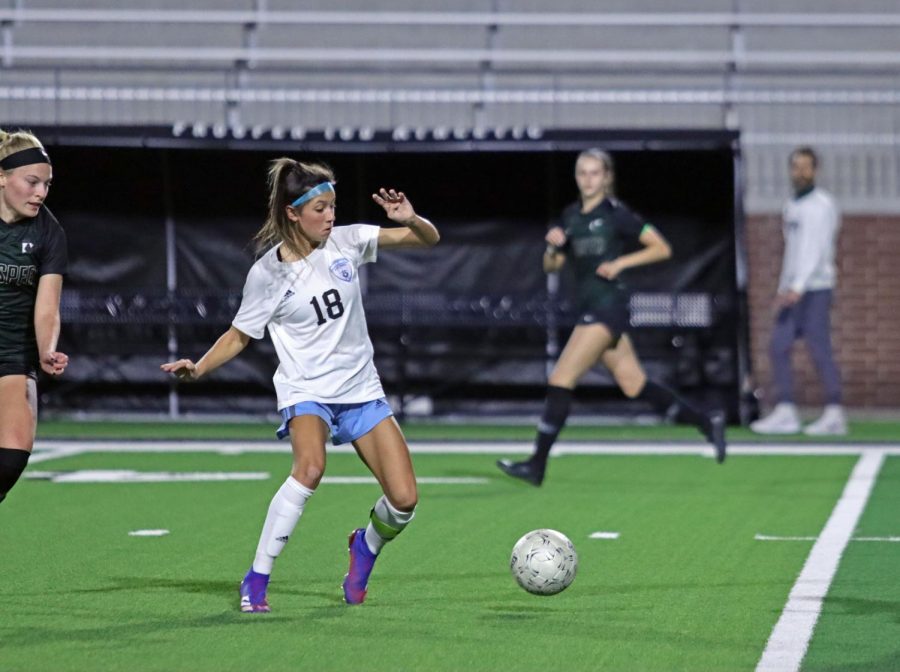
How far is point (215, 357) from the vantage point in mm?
7051

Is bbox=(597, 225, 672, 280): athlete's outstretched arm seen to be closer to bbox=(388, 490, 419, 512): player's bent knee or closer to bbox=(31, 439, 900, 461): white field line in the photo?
bbox=(31, 439, 900, 461): white field line

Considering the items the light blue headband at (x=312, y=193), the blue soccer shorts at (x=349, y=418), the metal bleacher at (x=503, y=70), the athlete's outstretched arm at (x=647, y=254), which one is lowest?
the blue soccer shorts at (x=349, y=418)

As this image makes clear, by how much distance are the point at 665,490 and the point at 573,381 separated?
98 centimetres

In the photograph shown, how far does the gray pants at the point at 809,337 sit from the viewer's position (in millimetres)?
16297

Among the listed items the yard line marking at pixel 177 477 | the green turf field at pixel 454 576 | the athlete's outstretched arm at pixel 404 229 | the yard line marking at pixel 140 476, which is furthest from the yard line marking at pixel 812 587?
the yard line marking at pixel 140 476

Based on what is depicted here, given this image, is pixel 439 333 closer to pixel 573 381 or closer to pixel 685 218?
pixel 685 218

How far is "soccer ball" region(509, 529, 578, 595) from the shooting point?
714 centimetres

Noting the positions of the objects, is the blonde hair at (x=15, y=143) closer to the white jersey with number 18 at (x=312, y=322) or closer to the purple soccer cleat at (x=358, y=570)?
the white jersey with number 18 at (x=312, y=322)

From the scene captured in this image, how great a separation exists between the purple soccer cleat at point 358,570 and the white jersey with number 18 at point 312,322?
598 mm

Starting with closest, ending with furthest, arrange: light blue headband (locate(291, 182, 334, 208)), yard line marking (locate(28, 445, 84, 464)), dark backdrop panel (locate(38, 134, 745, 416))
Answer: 1. light blue headband (locate(291, 182, 334, 208))
2. yard line marking (locate(28, 445, 84, 464))
3. dark backdrop panel (locate(38, 134, 745, 416))

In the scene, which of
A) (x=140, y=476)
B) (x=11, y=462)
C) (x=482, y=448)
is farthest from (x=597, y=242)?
(x=11, y=462)

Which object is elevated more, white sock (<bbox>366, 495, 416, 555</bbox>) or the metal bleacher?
the metal bleacher

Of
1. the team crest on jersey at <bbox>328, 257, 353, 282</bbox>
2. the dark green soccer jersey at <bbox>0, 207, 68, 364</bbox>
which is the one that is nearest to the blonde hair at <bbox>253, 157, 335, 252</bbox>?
the team crest on jersey at <bbox>328, 257, 353, 282</bbox>

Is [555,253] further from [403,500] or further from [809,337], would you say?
[809,337]
